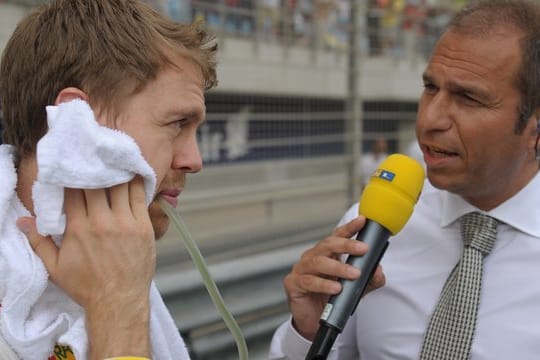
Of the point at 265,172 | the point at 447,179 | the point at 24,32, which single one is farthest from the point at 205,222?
the point at 24,32

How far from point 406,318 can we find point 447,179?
38 cm

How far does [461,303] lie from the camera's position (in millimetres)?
1454

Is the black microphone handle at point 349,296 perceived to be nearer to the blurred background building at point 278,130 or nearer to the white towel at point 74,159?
the white towel at point 74,159

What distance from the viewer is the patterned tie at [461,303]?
4.67ft

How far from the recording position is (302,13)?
3.67 meters

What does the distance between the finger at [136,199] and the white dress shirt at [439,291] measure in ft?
2.44

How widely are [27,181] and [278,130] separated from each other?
2.69 metres

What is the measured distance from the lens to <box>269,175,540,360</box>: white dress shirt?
1.43 metres

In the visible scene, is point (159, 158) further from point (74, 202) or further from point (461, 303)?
point (461, 303)

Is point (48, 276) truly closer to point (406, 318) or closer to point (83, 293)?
point (83, 293)

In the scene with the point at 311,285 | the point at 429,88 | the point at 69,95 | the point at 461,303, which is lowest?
the point at 461,303

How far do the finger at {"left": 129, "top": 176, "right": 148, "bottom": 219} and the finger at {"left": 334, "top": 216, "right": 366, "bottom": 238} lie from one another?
0.51m

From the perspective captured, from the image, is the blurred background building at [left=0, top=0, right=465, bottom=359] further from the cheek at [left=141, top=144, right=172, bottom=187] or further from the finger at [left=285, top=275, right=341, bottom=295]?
the cheek at [left=141, top=144, right=172, bottom=187]

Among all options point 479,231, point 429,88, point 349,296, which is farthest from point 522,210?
point 349,296
